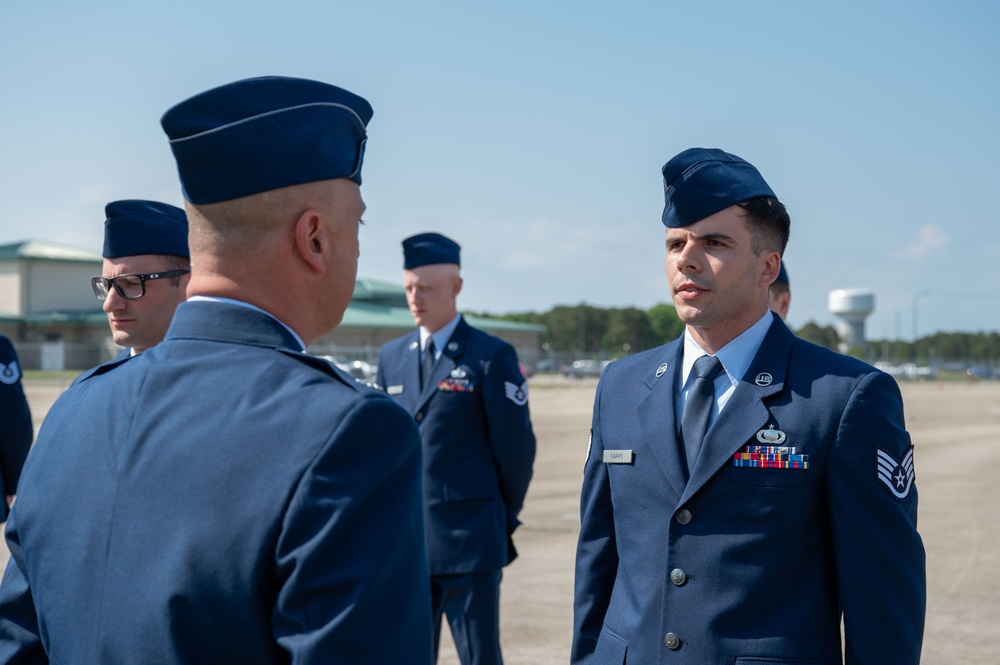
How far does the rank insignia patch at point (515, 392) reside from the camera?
5.45 meters

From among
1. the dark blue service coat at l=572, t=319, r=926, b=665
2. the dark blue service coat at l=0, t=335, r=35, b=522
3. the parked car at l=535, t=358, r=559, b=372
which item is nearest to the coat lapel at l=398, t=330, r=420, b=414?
the dark blue service coat at l=0, t=335, r=35, b=522

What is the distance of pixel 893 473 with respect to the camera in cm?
248

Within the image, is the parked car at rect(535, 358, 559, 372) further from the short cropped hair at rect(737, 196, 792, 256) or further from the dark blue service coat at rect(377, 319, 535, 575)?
the short cropped hair at rect(737, 196, 792, 256)

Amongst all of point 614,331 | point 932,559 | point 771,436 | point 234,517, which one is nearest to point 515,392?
point 771,436

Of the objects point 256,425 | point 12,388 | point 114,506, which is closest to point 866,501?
point 256,425

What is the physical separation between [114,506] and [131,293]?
212 centimetres

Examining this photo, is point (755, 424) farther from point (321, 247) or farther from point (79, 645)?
point (79, 645)

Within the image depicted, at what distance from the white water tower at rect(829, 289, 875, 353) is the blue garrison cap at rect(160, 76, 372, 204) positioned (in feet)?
371

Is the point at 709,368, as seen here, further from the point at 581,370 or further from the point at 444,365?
the point at 581,370

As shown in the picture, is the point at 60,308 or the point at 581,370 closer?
the point at 60,308

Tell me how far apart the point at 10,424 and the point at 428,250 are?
256 cm

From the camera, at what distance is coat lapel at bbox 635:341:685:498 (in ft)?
8.95

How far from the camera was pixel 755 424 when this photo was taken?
8.68ft

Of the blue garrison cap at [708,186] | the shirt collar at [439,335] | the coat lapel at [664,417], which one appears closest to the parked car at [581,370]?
the shirt collar at [439,335]
